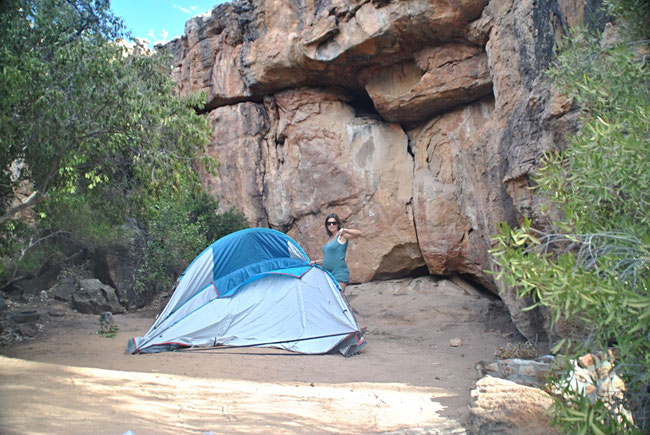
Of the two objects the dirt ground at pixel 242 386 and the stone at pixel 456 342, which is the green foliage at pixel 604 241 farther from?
the stone at pixel 456 342

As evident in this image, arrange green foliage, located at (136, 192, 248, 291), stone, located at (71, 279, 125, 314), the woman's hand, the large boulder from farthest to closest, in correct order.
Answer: the large boulder → green foliage, located at (136, 192, 248, 291) → stone, located at (71, 279, 125, 314) → the woman's hand

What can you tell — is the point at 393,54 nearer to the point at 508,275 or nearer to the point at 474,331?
the point at 474,331

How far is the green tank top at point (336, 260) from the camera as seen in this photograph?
652cm

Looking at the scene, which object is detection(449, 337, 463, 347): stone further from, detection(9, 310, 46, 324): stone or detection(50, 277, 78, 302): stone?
detection(50, 277, 78, 302): stone

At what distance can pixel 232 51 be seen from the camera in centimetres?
1230

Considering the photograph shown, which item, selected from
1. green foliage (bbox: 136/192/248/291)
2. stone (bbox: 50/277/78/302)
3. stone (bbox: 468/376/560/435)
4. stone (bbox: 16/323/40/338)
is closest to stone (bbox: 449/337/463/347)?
stone (bbox: 468/376/560/435)

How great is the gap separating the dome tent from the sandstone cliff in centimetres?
279

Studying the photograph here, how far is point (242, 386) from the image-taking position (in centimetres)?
403

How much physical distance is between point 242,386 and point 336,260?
2814mm

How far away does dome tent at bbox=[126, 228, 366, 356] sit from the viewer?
576 centimetres

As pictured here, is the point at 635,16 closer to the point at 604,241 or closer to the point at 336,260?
the point at 604,241

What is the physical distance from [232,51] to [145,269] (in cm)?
625

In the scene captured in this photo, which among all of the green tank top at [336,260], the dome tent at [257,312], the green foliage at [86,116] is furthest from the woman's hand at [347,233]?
the green foliage at [86,116]

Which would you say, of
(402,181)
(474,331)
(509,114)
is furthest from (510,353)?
(402,181)
